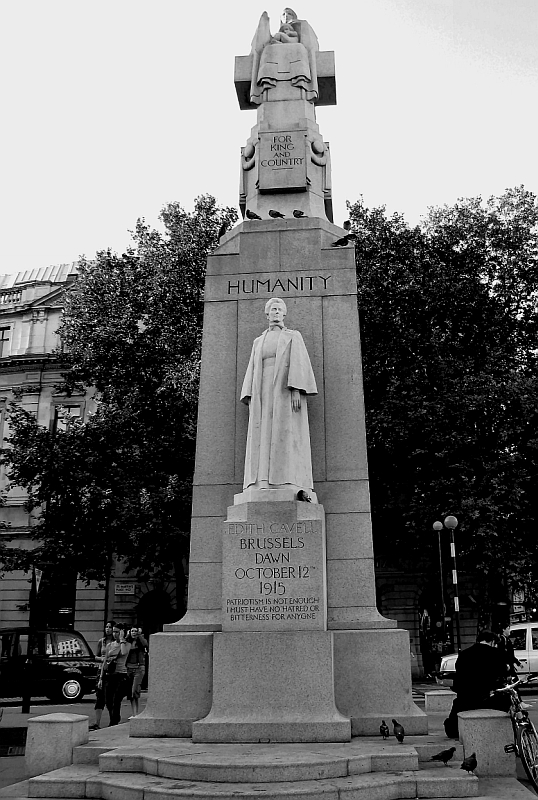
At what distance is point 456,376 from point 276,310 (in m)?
15.8

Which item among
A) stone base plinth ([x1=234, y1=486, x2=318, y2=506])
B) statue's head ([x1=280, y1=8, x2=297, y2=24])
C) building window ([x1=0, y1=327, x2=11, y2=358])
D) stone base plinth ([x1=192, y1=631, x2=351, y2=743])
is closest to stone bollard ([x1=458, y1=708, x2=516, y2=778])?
stone base plinth ([x1=192, y1=631, x2=351, y2=743])

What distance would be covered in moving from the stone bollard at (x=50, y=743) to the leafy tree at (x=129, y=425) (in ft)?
54.3

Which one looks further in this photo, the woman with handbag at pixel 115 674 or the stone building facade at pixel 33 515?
the stone building facade at pixel 33 515

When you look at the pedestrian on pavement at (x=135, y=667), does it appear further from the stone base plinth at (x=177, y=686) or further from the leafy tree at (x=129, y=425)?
the leafy tree at (x=129, y=425)

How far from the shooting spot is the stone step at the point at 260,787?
6.59m

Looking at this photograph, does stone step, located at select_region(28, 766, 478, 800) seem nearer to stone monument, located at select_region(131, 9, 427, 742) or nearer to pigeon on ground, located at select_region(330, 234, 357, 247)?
stone monument, located at select_region(131, 9, 427, 742)

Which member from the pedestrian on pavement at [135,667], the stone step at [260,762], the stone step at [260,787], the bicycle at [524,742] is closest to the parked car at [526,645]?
the pedestrian on pavement at [135,667]

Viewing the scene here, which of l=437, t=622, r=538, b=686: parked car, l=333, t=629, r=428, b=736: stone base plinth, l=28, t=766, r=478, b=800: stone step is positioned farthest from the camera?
l=437, t=622, r=538, b=686: parked car

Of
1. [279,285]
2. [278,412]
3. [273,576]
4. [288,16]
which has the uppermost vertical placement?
[288,16]

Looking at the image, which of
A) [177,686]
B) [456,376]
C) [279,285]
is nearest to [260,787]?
[177,686]

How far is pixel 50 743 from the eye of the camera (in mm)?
8719

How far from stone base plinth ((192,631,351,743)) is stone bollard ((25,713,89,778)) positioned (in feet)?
4.33

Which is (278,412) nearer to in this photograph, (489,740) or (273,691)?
(273,691)

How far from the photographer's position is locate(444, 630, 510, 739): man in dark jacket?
29.6ft
